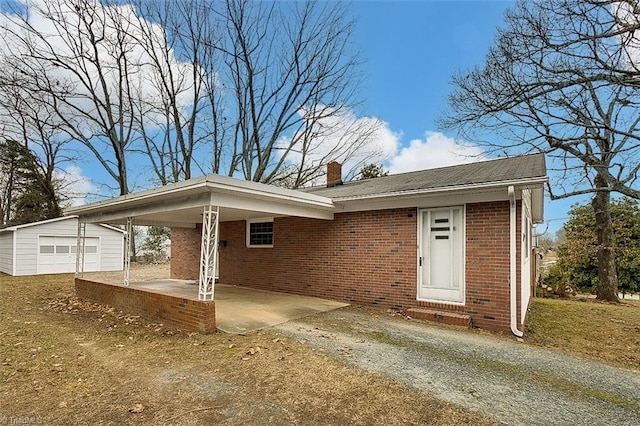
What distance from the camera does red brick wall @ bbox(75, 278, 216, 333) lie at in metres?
6.00

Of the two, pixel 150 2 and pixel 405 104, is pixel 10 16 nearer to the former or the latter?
pixel 150 2

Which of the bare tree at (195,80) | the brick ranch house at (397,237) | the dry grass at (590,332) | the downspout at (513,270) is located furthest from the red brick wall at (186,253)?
the dry grass at (590,332)

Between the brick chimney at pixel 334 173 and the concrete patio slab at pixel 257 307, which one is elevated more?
the brick chimney at pixel 334 173

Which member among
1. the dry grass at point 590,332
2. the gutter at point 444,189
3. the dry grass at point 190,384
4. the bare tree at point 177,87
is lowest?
the dry grass at point 590,332

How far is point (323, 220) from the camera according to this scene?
941 centimetres

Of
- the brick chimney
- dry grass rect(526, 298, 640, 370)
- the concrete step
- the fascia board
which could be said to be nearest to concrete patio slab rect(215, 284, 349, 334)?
the concrete step

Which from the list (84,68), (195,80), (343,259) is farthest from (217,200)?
(84,68)

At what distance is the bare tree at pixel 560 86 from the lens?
23.6 ft

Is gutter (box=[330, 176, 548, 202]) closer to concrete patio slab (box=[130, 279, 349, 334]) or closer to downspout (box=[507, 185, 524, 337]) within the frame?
downspout (box=[507, 185, 524, 337])

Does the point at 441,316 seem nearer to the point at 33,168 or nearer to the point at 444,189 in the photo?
the point at 444,189

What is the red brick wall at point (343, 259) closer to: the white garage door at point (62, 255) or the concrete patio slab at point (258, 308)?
the concrete patio slab at point (258, 308)

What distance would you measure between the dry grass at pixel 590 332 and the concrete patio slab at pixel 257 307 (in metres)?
4.43

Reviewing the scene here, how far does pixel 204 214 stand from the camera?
6098 millimetres

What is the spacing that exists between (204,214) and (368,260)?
13.7ft
